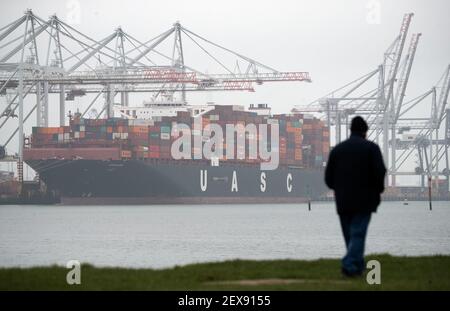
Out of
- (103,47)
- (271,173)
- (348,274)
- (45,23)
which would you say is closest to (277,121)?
(271,173)

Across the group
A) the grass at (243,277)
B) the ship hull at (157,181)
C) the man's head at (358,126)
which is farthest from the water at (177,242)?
the ship hull at (157,181)

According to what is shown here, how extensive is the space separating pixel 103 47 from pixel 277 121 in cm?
1794

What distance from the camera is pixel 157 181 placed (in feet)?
301

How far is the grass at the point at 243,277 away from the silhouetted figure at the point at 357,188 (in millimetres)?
304

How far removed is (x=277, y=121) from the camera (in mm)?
102750

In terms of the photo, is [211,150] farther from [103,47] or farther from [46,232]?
[46,232]

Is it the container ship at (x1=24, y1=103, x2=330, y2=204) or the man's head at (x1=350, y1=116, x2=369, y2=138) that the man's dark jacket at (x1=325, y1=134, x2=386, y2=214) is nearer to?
the man's head at (x1=350, y1=116, x2=369, y2=138)

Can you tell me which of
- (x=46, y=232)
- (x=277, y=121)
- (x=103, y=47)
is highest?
(x=103, y=47)

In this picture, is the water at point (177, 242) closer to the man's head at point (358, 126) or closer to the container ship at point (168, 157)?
the man's head at point (358, 126)

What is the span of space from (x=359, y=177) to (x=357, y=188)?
0.12m

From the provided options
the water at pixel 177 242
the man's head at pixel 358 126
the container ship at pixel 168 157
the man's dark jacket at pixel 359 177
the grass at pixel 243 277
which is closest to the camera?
the grass at pixel 243 277

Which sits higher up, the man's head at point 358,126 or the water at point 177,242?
the man's head at point 358,126

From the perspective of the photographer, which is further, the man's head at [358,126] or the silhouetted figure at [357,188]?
the man's head at [358,126]

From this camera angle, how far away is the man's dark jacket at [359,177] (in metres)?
11.8
